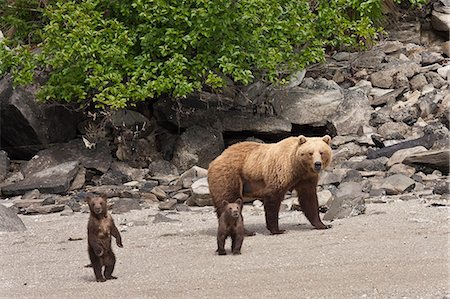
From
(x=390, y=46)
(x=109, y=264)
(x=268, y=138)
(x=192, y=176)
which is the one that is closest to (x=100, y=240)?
(x=109, y=264)

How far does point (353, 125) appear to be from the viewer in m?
19.1

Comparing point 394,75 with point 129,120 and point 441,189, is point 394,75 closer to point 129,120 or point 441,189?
point 129,120

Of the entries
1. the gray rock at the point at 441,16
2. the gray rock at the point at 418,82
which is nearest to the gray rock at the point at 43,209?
the gray rock at the point at 418,82

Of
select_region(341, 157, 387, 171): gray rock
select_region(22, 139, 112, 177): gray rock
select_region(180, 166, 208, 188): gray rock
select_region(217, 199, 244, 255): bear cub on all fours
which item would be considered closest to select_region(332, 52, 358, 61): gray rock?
select_region(22, 139, 112, 177): gray rock

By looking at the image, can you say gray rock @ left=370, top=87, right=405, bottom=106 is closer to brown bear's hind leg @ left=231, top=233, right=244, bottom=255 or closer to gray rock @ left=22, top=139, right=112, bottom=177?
gray rock @ left=22, top=139, right=112, bottom=177

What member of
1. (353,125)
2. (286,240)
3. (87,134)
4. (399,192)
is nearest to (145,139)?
(87,134)

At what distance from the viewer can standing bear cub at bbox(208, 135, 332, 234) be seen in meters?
10.6

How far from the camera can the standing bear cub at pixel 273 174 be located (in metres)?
10.6

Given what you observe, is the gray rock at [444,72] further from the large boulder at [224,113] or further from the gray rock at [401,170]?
the gray rock at [401,170]

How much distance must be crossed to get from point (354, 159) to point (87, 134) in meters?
5.88

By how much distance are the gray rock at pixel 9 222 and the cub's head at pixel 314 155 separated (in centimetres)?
416

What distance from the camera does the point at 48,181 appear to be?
1659 cm

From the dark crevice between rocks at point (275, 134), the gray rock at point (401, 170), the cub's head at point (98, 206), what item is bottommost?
the dark crevice between rocks at point (275, 134)

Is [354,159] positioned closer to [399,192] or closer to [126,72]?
[399,192]
